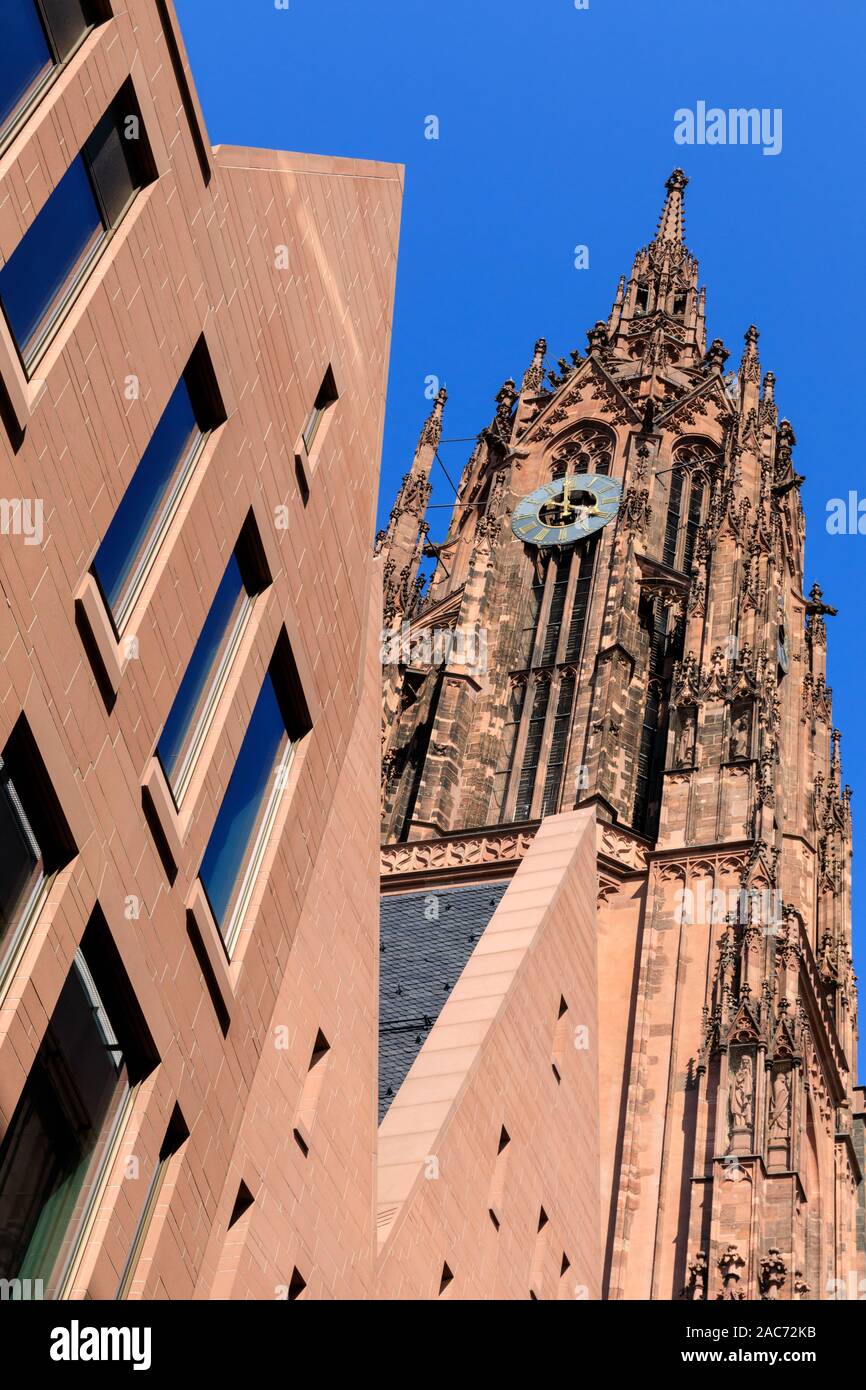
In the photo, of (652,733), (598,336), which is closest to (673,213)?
(598,336)

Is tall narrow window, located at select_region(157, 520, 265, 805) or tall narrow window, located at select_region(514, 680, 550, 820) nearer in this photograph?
tall narrow window, located at select_region(157, 520, 265, 805)

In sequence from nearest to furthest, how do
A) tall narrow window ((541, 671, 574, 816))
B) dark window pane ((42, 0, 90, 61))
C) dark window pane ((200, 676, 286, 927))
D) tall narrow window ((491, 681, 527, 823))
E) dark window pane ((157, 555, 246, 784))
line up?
dark window pane ((42, 0, 90, 61))
dark window pane ((157, 555, 246, 784))
dark window pane ((200, 676, 286, 927))
tall narrow window ((541, 671, 574, 816))
tall narrow window ((491, 681, 527, 823))

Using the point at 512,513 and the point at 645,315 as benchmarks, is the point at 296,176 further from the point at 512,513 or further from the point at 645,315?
the point at 645,315

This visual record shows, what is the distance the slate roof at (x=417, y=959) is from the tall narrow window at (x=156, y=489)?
11.9 metres

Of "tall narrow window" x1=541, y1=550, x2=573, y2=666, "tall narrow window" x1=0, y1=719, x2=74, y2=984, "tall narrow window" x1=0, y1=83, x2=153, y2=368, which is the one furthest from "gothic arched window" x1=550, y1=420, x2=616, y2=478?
"tall narrow window" x1=0, y1=719, x2=74, y2=984

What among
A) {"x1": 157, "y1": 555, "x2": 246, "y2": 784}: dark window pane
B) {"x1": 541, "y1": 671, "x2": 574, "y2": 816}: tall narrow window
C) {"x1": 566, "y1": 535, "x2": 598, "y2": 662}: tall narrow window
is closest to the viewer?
{"x1": 157, "y1": 555, "x2": 246, "y2": 784}: dark window pane

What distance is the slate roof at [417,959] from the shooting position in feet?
88.7

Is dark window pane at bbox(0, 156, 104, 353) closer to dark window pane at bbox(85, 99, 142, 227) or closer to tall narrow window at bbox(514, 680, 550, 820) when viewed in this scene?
dark window pane at bbox(85, 99, 142, 227)

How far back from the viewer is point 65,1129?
11.8 m

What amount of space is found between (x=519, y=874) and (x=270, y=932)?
1261cm

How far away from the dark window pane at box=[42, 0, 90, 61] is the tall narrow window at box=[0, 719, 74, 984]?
4045 mm

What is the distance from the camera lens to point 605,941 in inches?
1626

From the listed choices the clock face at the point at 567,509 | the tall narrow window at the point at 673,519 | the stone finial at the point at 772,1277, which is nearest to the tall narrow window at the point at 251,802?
the stone finial at the point at 772,1277

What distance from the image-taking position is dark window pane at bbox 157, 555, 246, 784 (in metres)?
13.5
